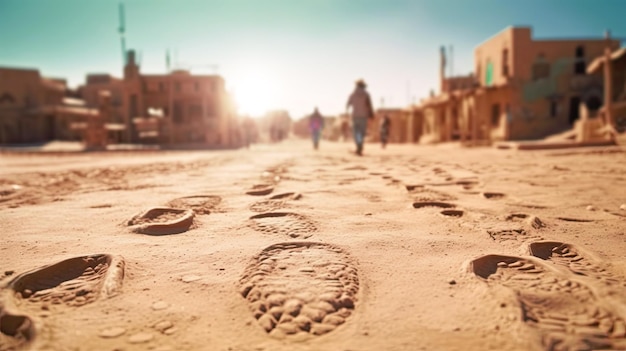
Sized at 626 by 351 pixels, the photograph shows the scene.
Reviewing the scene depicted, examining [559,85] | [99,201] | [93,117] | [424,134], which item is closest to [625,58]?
[559,85]

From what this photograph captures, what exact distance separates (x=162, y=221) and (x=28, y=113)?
30805 millimetres

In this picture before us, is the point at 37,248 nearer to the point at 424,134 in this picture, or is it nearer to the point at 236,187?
the point at 236,187

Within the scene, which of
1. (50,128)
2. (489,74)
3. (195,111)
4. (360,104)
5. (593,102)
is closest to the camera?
(360,104)

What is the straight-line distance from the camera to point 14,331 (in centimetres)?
89

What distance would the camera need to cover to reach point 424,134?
26.8 metres

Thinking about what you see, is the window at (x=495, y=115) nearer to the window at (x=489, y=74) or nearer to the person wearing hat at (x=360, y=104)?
the window at (x=489, y=74)

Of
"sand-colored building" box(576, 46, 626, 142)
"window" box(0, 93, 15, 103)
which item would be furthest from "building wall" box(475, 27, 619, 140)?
"window" box(0, 93, 15, 103)

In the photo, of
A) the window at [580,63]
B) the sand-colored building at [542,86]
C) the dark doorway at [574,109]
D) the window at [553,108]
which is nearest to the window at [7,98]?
the sand-colored building at [542,86]

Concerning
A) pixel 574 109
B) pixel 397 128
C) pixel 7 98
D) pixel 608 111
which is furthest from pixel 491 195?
pixel 7 98

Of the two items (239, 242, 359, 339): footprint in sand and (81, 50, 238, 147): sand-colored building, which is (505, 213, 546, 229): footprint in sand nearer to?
(239, 242, 359, 339): footprint in sand

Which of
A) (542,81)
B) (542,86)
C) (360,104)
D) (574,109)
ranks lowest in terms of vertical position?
(360,104)

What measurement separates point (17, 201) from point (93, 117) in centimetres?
1570

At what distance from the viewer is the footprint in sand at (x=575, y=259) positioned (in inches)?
45.1

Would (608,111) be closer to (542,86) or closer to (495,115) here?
(542,86)
